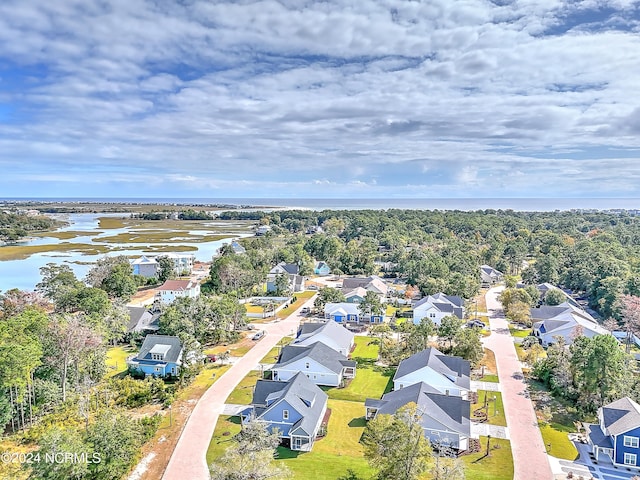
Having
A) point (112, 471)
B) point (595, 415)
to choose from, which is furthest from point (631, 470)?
point (112, 471)

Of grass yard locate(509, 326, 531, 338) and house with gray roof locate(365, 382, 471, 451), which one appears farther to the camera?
grass yard locate(509, 326, 531, 338)

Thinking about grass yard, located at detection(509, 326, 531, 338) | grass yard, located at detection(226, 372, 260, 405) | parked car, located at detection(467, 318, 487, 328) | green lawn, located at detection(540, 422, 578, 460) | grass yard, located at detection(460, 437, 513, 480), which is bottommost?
green lawn, located at detection(540, 422, 578, 460)

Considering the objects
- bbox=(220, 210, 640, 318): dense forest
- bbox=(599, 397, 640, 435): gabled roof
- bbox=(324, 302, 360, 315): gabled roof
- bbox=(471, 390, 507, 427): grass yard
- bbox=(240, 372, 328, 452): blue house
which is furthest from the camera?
bbox=(220, 210, 640, 318): dense forest

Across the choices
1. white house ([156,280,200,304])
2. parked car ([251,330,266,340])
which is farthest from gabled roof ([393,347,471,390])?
white house ([156,280,200,304])

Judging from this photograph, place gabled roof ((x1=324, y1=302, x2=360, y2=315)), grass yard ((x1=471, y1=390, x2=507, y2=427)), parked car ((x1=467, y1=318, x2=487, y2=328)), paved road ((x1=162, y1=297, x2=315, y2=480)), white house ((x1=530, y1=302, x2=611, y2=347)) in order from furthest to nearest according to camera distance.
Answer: gabled roof ((x1=324, y1=302, x2=360, y2=315)) < parked car ((x1=467, y1=318, x2=487, y2=328)) < white house ((x1=530, y1=302, x2=611, y2=347)) < grass yard ((x1=471, y1=390, x2=507, y2=427)) < paved road ((x1=162, y1=297, x2=315, y2=480))

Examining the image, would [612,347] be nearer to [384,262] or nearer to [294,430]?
[294,430]

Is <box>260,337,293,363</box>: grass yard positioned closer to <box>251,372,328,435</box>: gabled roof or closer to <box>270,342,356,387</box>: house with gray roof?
<box>270,342,356,387</box>: house with gray roof
